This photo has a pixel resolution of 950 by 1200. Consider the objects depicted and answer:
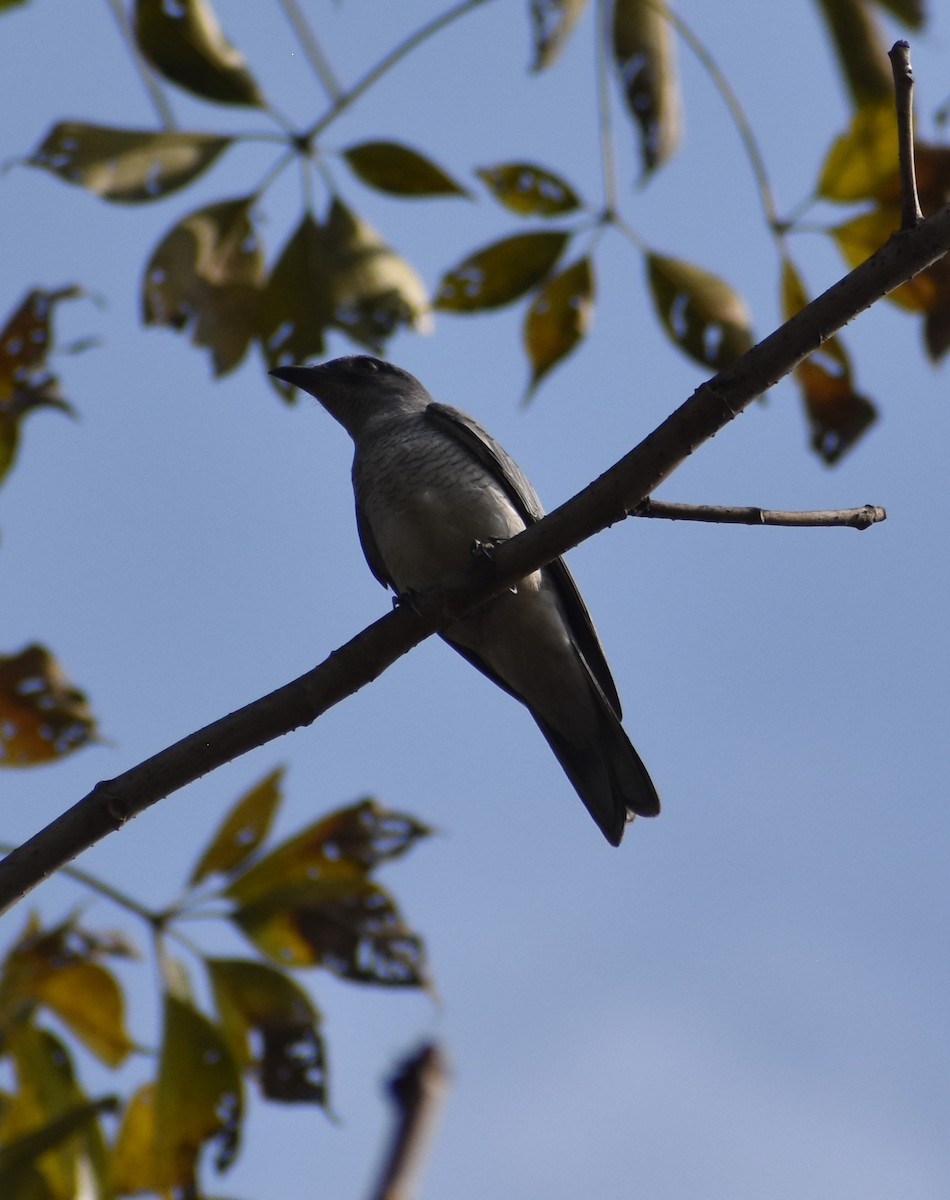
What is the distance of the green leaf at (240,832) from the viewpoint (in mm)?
3297

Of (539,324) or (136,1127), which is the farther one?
(539,324)

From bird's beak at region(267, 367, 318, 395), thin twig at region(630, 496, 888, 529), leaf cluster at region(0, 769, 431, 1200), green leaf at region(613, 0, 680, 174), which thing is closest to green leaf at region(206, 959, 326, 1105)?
leaf cluster at region(0, 769, 431, 1200)

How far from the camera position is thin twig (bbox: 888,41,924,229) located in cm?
315

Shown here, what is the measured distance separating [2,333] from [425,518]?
1.98 m

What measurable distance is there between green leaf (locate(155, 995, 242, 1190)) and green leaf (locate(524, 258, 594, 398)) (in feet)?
7.23

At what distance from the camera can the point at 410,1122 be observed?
835 millimetres

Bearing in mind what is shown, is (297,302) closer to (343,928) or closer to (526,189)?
(526,189)

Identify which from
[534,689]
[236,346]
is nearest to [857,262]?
[236,346]

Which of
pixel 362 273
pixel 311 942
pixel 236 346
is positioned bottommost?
pixel 311 942

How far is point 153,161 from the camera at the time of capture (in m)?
4.00

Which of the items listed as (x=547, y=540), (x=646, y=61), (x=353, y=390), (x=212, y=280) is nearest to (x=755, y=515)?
(x=547, y=540)

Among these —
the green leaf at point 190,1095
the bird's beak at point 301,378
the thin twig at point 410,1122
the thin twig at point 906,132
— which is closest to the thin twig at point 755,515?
the thin twig at point 906,132

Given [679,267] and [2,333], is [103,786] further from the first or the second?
[679,267]

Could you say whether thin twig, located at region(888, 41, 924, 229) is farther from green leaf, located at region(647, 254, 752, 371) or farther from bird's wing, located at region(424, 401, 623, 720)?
bird's wing, located at region(424, 401, 623, 720)
